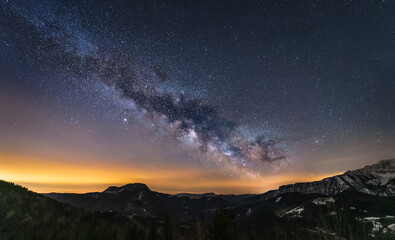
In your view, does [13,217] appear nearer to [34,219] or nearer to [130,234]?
[34,219]

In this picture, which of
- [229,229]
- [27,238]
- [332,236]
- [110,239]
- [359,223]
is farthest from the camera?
[229,229]

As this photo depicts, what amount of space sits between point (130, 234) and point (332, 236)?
17.7 meters

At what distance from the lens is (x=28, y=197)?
2166cm

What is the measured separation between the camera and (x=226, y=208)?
2580cm

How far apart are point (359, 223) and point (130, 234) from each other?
61.7 ft

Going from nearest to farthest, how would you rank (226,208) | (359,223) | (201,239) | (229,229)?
(359,223) → (201,239) → (229,229) → (226,208)

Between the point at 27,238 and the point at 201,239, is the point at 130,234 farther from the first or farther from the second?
the point at 27,238

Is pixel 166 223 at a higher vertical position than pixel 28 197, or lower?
lower

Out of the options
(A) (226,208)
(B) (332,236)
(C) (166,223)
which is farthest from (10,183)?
(C) (166,223)

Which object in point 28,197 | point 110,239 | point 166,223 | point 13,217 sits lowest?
point 166,223

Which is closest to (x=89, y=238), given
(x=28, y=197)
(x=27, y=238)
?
(x=27, y=238)

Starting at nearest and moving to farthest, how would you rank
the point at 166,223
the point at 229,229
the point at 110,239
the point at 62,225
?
the point at 110,239 < the point at 62,225 < the point at 229,229 < the point at 166,223

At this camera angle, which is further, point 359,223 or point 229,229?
point 229,229

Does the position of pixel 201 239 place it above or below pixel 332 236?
below
